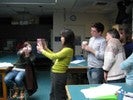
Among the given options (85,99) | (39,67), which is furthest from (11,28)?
(85,99)

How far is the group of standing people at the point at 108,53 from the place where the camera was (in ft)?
10.1

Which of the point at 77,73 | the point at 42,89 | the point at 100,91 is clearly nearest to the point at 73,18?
the point at 42,89

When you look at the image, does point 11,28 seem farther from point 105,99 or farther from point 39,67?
point 105,99

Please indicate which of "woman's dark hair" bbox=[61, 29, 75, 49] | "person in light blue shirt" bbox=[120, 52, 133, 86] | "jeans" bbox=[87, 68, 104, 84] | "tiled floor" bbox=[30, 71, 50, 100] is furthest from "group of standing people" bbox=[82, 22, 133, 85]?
"tiled floor" bbox=[30, 71, 50, 100]

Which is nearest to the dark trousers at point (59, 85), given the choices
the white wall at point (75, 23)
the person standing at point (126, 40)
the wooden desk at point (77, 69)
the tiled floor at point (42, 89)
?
the person standing at point (126, 40)

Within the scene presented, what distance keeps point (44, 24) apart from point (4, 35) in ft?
6.55

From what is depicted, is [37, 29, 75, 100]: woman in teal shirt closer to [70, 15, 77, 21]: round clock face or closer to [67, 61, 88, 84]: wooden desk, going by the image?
[67, 61, 88, 84]: wooden desk

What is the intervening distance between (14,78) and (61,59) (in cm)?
144

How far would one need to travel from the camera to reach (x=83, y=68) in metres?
4.57

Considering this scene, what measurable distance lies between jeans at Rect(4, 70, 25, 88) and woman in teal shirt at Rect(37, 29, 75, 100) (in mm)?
1009

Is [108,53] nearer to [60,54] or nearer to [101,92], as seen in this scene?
[60,54]

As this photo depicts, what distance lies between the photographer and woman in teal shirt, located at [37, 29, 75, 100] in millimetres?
3301

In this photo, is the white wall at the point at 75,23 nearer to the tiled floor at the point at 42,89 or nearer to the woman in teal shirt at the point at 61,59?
the tiled floor at the point at 42,89

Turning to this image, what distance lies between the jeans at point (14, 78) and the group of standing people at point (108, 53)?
1.46m
